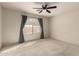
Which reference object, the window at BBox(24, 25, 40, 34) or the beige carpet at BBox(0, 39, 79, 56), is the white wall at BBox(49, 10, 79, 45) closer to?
the beige carpet at BBox(0, 39, 79, 56)

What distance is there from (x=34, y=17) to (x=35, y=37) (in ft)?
5.14

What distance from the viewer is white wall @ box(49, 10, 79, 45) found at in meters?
4.38

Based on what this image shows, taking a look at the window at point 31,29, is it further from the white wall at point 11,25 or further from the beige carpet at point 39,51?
the beige carpet at point 39,51

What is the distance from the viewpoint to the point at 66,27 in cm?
504

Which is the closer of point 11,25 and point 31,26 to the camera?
point 11,25

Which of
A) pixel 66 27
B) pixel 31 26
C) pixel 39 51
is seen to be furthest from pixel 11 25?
pixel 66 27

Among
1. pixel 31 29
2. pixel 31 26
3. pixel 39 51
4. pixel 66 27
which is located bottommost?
pixel 39 51

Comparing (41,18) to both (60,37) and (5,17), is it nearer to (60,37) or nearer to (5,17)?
(60,37)

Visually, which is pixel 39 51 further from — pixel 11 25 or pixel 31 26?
pixel 31 26

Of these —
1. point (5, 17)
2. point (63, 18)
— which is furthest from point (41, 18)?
point (5, 17)

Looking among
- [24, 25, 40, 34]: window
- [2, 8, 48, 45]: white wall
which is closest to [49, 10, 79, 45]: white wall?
[24, 25, 40, 34]: window

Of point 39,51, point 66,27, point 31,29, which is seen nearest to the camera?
point 39,51

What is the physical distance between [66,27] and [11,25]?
352 centimetres

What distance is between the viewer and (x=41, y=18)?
638 cm
